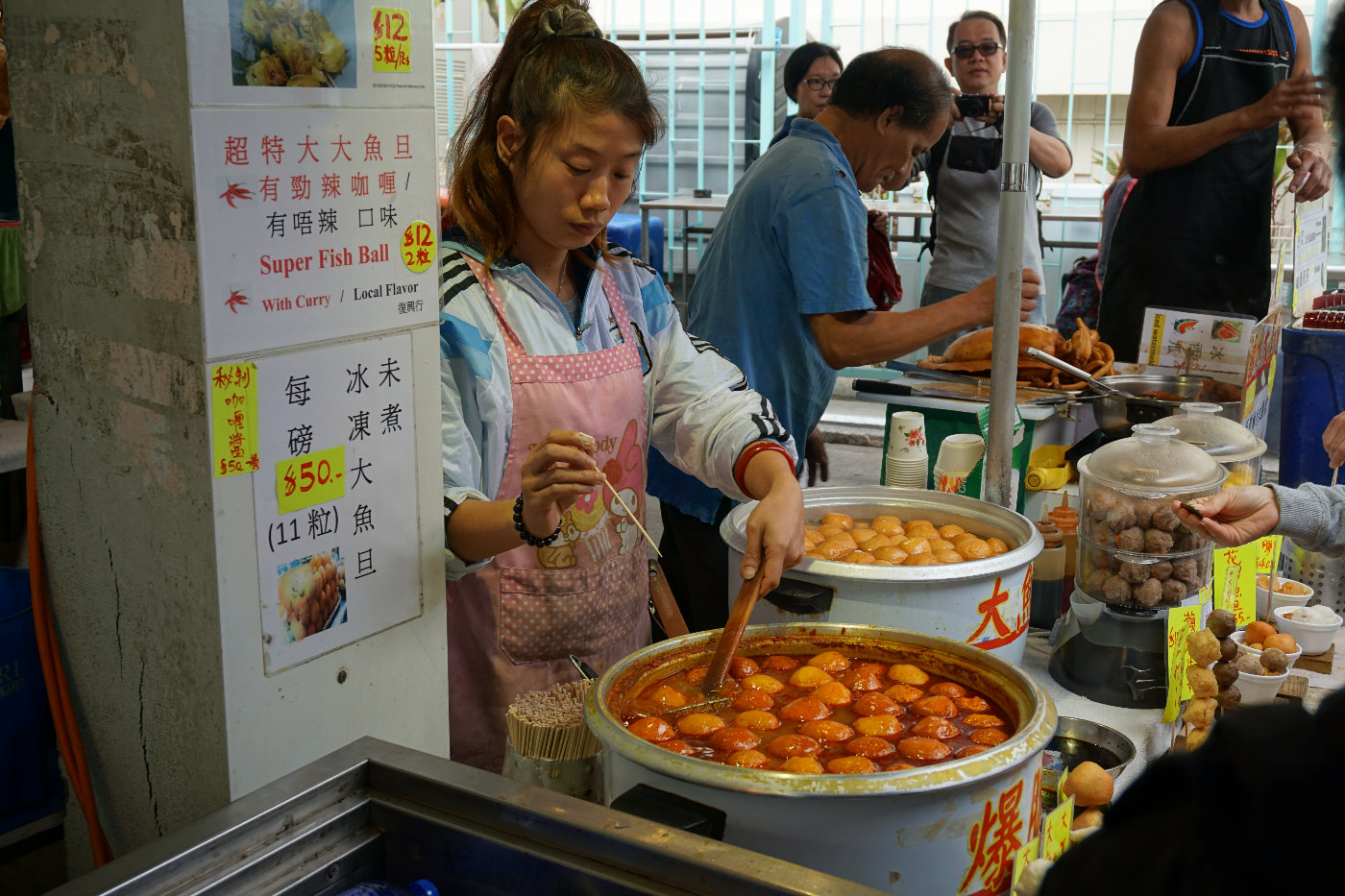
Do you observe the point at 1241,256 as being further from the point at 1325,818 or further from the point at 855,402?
the point at 855,402

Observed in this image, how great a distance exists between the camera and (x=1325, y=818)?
0.50 metres

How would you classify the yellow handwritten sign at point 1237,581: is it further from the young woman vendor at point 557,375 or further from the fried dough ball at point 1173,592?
the young woman vendor at point 557,375

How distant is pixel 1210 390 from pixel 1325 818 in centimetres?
265

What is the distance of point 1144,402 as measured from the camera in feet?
8.82

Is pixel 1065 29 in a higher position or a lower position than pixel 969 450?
higher

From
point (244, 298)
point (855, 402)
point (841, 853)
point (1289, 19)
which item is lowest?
point (855, 402)

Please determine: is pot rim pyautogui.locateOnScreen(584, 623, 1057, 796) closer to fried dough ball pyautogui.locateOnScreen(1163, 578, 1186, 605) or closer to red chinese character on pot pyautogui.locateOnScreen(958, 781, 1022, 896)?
red chinese character on pot pyautogui.locateOnScreen(958, 781, 1022, 896)

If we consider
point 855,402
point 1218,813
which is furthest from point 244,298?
point 855,402

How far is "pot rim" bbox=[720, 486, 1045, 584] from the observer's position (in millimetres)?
1549

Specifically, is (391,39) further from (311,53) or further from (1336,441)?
(1336,441)

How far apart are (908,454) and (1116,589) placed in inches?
25.5

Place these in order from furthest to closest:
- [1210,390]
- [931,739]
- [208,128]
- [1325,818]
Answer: [1210,390]
[931,739]
[208,128]
[1325,818]

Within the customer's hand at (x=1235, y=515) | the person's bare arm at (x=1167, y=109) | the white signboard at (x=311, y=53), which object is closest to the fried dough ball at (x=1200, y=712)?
the customer's hand at (x=1235, y=515)

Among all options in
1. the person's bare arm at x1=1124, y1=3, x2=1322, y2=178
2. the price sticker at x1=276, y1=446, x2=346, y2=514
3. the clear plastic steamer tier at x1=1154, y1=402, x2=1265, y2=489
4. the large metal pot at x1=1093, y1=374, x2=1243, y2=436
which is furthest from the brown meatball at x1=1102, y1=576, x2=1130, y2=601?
the person's bare arm at x1=1124, y1=3, x2=1322, y2=178
